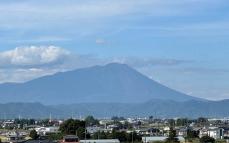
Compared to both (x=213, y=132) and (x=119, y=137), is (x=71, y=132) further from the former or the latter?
(x=213, y=132)

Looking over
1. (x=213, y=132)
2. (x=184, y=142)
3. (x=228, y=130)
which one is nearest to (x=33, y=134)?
(x=184, y=142)

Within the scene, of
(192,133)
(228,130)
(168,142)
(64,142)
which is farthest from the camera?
(228,130)

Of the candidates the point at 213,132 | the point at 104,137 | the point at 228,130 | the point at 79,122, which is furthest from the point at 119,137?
the point at 228,130

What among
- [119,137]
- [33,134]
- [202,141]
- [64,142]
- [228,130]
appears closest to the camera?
[64,142]

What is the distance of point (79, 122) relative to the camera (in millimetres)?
100688

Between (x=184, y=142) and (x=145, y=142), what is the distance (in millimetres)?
5011

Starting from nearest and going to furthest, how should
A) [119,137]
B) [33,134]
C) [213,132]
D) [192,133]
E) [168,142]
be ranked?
[168,142] < [119,137] < [33,134] < [192,133] < [213,132]

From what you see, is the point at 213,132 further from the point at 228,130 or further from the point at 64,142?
the point at 64,142

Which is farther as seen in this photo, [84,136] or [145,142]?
[84,136]

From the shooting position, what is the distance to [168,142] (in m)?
74.9

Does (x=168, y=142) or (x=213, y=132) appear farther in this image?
(x=213, y=132)

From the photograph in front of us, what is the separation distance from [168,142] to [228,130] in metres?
73.7

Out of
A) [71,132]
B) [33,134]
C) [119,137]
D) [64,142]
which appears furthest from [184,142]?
[64,142]

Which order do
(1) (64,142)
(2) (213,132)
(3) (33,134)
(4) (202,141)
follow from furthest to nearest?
(2) (213,132) < (3) (33,134) < (4) (202,141) < (1) (64,142)
